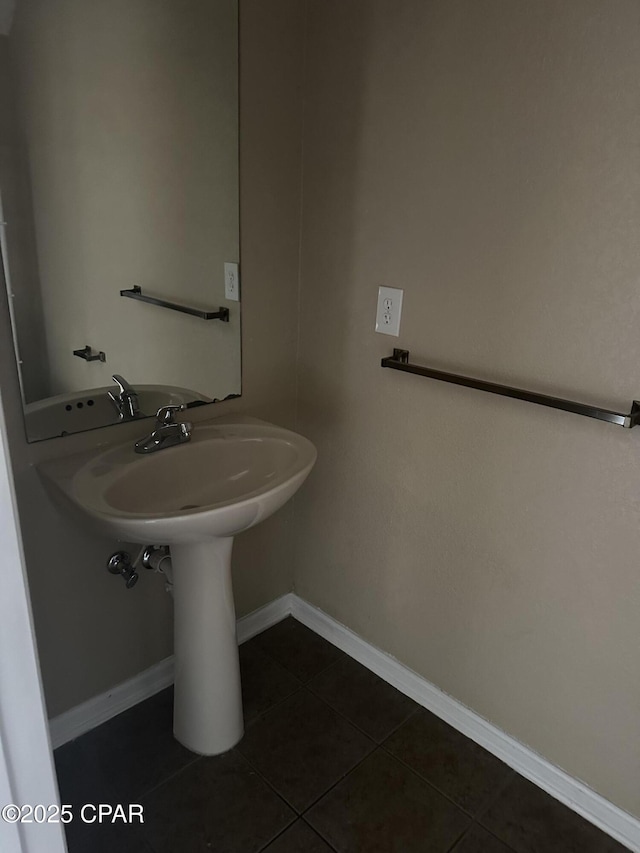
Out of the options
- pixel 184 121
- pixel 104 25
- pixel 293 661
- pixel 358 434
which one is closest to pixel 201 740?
pixel 293 661

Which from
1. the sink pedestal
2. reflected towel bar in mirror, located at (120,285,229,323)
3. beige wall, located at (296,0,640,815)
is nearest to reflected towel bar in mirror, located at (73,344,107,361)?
reflected towel bar in mirror, located at (120,285,229,323)

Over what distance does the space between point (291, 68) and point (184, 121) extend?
35 centimetres

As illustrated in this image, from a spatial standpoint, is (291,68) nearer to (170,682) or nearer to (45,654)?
(45,654)

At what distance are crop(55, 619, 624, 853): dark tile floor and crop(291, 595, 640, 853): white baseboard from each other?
25 millimetres

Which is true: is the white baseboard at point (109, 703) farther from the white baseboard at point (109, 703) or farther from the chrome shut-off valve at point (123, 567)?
the chrome shut-off valve at point (123, 567)

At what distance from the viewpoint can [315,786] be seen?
1.58 metres

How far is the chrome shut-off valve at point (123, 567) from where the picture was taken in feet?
5.09

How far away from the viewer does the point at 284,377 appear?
1906 mm

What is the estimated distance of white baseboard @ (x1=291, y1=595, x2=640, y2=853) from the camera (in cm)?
147

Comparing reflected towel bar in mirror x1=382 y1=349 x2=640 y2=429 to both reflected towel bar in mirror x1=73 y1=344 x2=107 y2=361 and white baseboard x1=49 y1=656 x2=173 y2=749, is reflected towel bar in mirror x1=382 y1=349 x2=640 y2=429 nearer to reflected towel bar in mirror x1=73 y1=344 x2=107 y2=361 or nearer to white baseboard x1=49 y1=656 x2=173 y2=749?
reflected towel bar in mirror x1=73 y1=344 x2=107 y2=361

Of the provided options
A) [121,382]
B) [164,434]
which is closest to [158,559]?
[164,434]

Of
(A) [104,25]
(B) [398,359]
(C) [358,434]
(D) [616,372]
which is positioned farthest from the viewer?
(C) [358,434]

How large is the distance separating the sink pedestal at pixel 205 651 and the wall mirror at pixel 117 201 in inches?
16.6

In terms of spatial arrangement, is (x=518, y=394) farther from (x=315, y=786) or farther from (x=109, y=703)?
(x=109, y=703)
